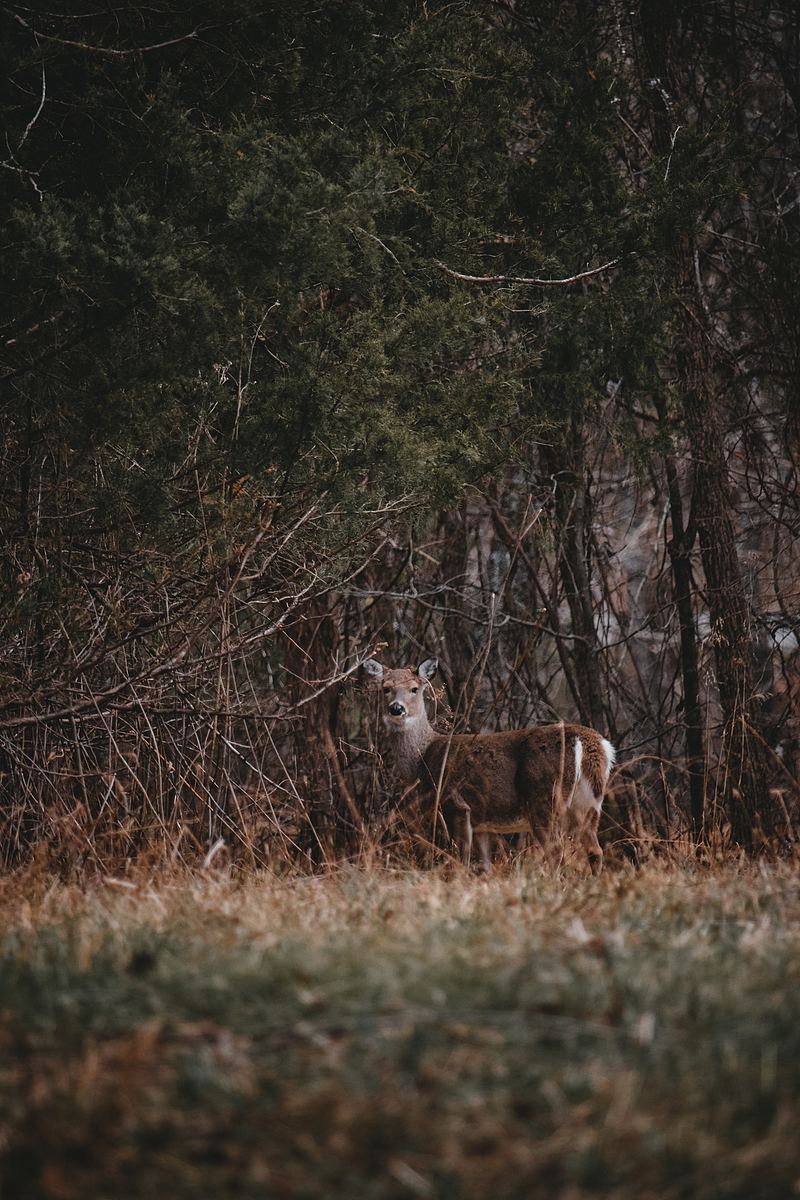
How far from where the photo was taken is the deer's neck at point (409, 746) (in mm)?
7348

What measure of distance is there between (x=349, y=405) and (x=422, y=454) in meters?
0.45

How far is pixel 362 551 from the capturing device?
673 centimetres

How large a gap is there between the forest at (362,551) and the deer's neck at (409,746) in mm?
831

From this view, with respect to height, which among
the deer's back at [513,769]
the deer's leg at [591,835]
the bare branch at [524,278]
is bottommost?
the deer's leg at [591,835]

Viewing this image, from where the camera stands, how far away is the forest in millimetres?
2068

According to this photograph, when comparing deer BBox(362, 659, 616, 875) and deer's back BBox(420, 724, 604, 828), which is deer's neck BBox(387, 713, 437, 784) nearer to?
deer BBox(362, 659, 616, 875)

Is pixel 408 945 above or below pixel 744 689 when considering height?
below

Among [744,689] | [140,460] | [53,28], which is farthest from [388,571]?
[53,28]

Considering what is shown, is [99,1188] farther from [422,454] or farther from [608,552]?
[608,552]

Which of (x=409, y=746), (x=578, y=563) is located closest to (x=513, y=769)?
(x=409, y=746)

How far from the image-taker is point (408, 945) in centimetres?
288

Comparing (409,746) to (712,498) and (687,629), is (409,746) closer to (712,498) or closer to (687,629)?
Answer: (687,629)

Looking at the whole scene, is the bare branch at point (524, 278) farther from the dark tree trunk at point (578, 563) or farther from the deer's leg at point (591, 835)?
the deer's leg at point (591, 835)

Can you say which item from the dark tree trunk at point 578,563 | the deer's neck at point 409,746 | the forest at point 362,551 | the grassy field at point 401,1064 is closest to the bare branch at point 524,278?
the forest at point 362,551
